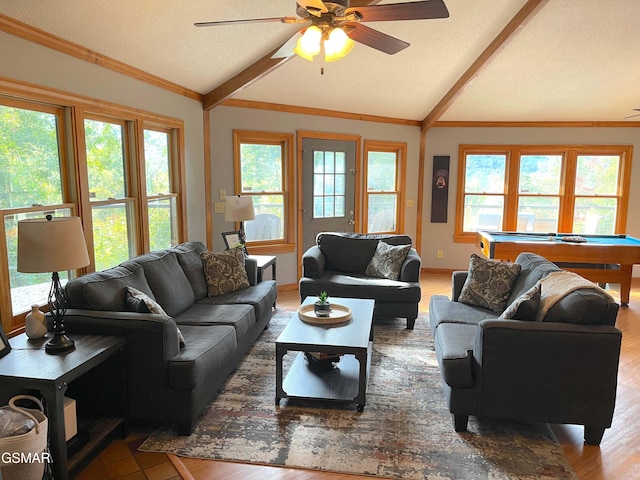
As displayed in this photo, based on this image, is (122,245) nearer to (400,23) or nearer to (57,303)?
(57,303)

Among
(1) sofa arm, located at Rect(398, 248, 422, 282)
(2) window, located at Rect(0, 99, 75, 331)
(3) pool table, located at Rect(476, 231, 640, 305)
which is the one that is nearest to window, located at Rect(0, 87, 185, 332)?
(2) window, located at Rect(0, 99, 75, 331)

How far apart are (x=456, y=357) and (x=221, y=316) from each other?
1.72m

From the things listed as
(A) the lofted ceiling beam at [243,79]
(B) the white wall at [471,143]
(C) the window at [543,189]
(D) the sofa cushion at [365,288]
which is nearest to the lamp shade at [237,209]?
(D) the sofa cushion at [365,288]

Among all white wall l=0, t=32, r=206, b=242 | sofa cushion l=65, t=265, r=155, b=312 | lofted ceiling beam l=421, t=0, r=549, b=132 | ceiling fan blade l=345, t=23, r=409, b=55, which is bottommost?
sofa cushion l=65, t=265, r=155, b=312

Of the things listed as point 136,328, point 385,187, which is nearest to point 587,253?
point 385,187

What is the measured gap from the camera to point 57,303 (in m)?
2.39

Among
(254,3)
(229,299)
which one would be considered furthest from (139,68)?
(229,299)

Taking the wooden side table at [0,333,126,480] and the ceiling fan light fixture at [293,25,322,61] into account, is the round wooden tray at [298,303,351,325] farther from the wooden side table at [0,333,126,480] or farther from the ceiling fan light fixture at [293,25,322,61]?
the ceiling fan light fixture at [293,25,322,61]

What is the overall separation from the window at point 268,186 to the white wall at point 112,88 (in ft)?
1.99

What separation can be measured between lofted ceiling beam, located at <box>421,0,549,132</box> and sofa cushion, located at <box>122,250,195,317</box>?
11.6 ft

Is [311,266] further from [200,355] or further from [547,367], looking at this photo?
[547,367]

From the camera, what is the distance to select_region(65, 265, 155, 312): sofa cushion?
2.68 meters

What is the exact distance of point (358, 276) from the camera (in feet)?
15.7

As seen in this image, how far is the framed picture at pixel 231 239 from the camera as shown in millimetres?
4871
